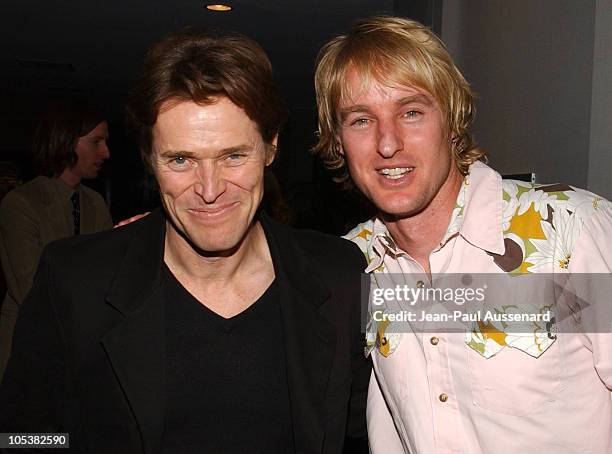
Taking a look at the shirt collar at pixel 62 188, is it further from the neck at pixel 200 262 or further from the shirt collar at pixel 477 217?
the shirt collar at pixel 477 217

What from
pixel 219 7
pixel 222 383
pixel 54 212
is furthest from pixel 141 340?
pixel 219 7

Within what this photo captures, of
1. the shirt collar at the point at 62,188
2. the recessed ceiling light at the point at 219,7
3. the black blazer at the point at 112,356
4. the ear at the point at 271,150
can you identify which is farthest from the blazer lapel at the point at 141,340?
the recessed ceiling light at the point at 219,7

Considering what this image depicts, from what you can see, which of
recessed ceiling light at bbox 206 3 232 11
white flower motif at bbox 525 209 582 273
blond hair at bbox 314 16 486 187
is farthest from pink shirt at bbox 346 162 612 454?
recessed ceiling light at bbox 206 3 232 11

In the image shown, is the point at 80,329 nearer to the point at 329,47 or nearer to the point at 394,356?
the point at 394,356

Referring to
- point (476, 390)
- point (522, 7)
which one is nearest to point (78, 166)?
point (522, 7)

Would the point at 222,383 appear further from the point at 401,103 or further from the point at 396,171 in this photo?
the point at 401,103

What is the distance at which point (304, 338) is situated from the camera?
172 centimetres

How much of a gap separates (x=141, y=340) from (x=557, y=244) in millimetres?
1036

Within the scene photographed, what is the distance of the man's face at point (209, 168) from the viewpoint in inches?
61.6

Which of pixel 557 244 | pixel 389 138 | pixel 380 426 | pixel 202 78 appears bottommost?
pixel 380 426

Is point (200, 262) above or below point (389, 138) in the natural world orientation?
below

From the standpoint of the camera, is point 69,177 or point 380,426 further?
point 69,177

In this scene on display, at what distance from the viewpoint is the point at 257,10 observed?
6555mm

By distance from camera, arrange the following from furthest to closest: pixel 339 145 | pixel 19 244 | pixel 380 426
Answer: pixel 19 244
pixel 339 145
pixel 380 426
